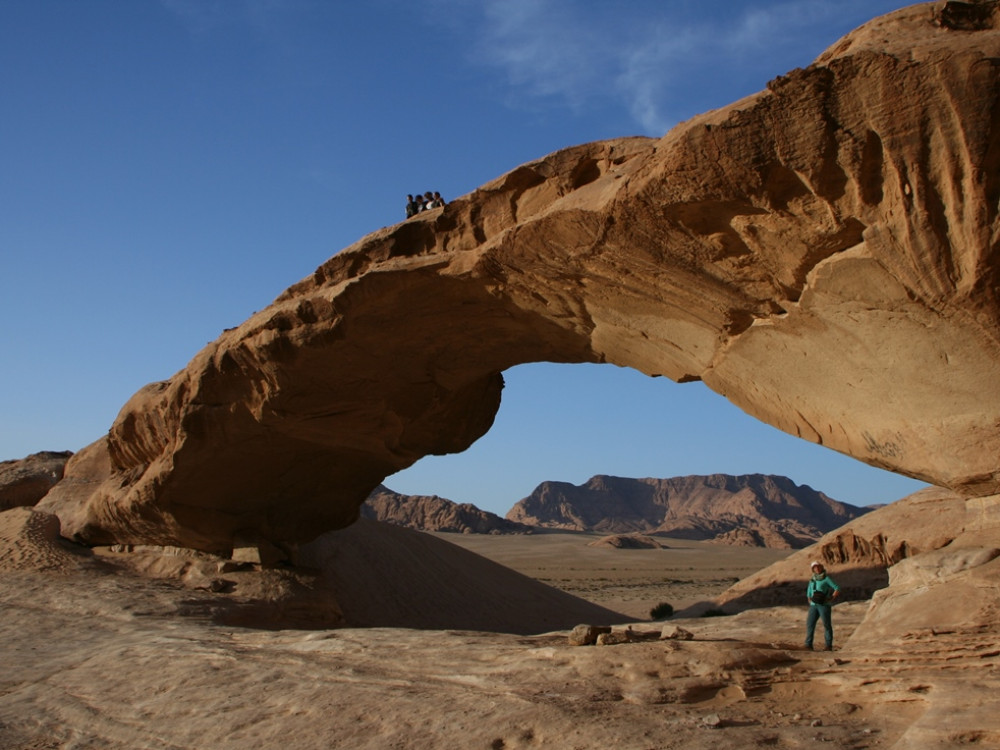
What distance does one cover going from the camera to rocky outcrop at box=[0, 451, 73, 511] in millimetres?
15938

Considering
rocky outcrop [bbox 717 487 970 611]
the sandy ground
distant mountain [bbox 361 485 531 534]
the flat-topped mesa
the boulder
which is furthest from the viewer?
distant mountain [bbox 361 485 531 534]

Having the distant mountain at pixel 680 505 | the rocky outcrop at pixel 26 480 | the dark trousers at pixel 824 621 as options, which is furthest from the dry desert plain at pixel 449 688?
the distant mountain at pixel 680 505

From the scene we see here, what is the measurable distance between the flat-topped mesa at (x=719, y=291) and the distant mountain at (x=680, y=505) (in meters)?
81.9

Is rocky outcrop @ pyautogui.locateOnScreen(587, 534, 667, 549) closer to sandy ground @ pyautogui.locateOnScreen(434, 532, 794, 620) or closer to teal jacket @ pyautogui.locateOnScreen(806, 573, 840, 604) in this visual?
sandy ground @ pyautogui.locateOnScreen(434, 532, 794, 620)

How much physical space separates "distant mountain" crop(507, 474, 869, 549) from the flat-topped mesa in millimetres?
81853

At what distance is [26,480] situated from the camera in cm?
1630

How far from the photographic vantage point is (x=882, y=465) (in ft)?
23.2

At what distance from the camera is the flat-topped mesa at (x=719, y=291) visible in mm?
5418

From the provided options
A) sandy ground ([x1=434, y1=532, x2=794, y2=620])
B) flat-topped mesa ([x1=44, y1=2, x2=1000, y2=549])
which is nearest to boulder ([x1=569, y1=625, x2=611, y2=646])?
flat-topped mesa ([x1=44, y1=2, x2=1000, y2=549])

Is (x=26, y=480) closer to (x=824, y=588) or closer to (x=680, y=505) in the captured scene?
(x=824, y=588)

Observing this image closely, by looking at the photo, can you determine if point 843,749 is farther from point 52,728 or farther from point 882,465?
point 52,728

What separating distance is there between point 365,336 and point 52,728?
4.77 metres

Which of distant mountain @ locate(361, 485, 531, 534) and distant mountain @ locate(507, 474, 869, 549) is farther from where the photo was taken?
distant mountain @ locate(507, 474, 869, 549)

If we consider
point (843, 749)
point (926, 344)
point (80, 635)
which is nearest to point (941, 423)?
point (926, 344)
